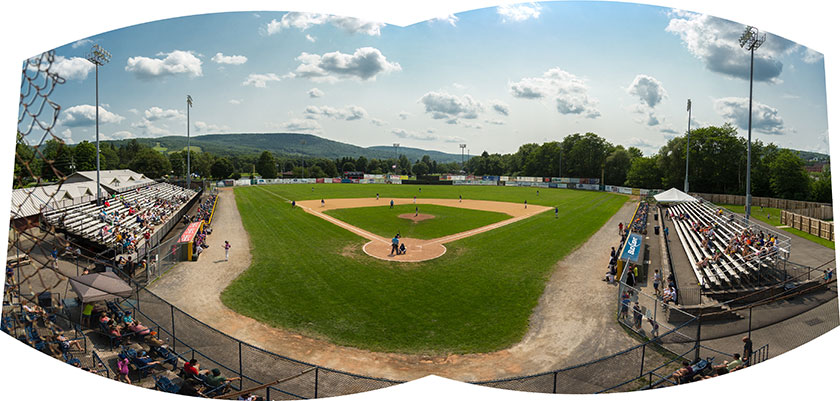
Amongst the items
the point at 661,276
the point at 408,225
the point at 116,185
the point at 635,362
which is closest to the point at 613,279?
the point at 661,276

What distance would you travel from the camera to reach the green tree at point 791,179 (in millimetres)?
32500

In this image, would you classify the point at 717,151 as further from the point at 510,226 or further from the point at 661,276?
the point at 661,276

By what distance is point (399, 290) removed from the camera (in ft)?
59.9

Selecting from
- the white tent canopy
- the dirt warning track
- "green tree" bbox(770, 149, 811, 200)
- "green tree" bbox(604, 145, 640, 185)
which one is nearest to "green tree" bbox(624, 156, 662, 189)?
"green tree" bbox(604, 145, 640, 185)

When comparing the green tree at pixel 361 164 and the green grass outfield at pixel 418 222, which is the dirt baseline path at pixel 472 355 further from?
the green tree at pixel 361 164

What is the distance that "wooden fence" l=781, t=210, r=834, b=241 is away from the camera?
2473 centimetres

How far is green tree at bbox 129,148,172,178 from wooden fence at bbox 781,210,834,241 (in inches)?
3781

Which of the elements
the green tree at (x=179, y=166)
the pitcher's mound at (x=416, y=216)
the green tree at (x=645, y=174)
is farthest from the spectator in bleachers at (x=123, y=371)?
the green tree at (x=179, y=166)

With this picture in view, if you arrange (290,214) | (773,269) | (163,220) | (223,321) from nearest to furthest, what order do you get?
(223,321) < (773,269) < (163,220) < (290,214)

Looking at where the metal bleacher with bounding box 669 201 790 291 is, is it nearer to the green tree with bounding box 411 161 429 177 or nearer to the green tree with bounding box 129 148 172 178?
the green tree with bounding box 129 148 172 178

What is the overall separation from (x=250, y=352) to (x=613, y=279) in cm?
1637

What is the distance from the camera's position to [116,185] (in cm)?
4444

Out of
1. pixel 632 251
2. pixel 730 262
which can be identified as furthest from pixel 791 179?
pixel 632 251

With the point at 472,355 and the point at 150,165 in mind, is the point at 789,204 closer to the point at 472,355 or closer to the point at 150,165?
the point at 472,355
